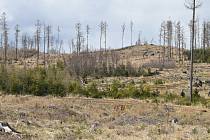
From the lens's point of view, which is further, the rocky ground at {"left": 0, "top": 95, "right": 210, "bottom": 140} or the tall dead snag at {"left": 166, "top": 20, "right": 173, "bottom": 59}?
the tall dead snag at {"left": 166, "top": 20, "right": 173, "bottom": 59}

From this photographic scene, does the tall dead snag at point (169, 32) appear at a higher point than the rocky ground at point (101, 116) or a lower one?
higher

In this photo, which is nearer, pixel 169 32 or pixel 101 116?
pixel 101 116

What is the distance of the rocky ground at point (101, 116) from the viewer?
2307cm

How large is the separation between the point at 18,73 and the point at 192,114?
814 inches

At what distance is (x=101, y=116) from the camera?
32.2 meters

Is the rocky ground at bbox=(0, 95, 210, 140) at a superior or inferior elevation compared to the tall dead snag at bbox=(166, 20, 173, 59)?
inferior

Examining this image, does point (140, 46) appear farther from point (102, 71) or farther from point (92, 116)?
point (92, 116)

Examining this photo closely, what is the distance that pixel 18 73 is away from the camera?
4722cm

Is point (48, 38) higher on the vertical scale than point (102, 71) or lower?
higher

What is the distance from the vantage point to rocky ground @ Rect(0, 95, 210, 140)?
75.7 feet

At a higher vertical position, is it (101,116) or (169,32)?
(169,32)

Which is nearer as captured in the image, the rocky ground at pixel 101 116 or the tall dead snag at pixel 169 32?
the rocky ground at pixel 101 116

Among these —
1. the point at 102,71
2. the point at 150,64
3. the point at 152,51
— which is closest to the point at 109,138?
the point at 102,71

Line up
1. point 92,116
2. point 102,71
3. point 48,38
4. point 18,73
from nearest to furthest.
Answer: point 92,116, point 18,73, point 102,71, point 48,38
